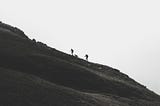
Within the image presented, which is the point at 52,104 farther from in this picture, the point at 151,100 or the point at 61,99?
the point at 151,100

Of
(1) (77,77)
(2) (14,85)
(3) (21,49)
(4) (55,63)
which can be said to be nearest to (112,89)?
(1) (77,77)

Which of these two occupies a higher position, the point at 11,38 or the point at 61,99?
the point at 11,38

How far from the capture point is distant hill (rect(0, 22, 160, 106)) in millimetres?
51438

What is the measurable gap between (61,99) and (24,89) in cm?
566

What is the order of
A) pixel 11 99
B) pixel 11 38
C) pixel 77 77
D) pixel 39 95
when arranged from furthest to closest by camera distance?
pixel 11 38
pixel 77 77
pixel 39 95
pixel 11 99

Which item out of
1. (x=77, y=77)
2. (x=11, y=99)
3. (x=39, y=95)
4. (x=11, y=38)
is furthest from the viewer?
(x=11, y=38)

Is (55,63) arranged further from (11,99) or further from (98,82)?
(11,99)

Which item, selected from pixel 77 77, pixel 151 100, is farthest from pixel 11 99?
pixel 151 100

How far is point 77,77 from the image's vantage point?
2766 inches

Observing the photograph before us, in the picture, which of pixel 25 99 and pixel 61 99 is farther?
pixel 61 99

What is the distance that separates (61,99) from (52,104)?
8.42 feet

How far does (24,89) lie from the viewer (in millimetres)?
52500

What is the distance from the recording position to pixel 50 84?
189ft

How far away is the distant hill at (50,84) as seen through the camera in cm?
5144
